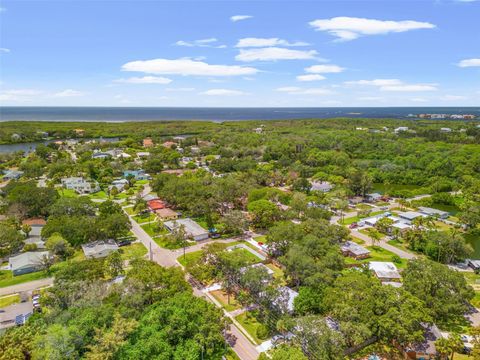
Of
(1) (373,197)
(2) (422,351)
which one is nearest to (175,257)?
(2) (422,351)

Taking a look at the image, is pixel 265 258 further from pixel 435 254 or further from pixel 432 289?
pixel 435 254

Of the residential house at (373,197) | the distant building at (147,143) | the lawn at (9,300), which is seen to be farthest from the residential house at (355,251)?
the distant building at (147,143)

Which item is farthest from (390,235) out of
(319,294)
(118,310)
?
(118,310)

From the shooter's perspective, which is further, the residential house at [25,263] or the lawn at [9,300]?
the residential house at [25,263]

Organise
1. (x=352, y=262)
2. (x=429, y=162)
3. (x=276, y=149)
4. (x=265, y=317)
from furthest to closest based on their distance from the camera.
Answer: (x=276, y=149) < (x=429, y=162) < (x=352, y=262) < (x=265, y=317)

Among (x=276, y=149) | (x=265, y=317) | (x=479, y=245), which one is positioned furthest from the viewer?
(x=276, y=149)

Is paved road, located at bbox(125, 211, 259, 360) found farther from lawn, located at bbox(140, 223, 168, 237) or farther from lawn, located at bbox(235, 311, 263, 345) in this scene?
lawn, located at bbox(235, 311, 263, 345)

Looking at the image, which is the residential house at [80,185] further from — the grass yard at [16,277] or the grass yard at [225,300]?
the grass yard at [225,300]
